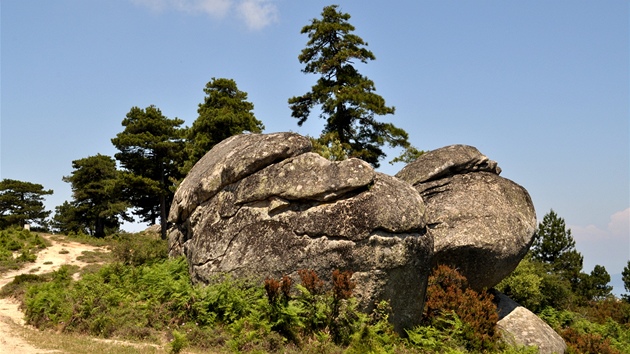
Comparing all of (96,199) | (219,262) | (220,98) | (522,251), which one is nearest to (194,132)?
(220,98)

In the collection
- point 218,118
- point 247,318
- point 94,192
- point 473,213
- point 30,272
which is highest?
point 218,118

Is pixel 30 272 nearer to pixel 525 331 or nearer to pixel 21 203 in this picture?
pixel 525 331

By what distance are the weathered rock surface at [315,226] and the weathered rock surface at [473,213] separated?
10.9 ft

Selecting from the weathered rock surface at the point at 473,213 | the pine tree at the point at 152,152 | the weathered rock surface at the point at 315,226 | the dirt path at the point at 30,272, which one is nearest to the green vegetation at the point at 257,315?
the weathered rock surface at the point at 315,226

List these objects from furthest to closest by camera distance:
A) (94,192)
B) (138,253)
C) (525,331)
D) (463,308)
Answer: (94,192) → (138,253) → (525,331) → (463,308)

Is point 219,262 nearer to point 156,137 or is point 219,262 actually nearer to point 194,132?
point 194,132

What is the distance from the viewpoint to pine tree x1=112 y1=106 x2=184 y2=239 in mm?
50656

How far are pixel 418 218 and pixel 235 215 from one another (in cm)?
661

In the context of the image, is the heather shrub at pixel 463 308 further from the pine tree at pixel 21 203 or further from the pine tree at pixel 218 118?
the pine tree at pixel 21 203

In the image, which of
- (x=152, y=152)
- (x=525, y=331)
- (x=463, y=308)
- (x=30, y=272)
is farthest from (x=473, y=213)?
(x=152, y=152)

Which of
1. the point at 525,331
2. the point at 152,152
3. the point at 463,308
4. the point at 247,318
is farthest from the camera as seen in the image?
the point at 152,152

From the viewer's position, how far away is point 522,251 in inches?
885

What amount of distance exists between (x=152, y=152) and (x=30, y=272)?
2646 cm

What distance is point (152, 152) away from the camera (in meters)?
52.8
